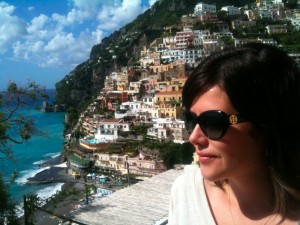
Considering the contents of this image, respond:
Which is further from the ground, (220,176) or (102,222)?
(220,176)

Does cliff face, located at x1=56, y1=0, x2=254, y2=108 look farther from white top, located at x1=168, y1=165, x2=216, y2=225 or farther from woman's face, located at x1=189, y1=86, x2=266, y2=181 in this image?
woman's face, located at x1=189, y1=86, x2=266, y2=181

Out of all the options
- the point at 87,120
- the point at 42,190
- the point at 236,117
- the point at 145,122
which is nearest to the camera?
the point at 236,117

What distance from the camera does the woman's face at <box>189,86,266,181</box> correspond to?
2.15 feet

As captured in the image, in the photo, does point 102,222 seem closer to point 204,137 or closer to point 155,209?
point 155,209

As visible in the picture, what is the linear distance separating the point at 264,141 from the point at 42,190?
1794 cm

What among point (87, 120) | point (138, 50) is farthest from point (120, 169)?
point (138, 50)

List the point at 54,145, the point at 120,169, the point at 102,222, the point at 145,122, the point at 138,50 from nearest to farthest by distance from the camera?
the point at 102,222, the point at 120,169, the point at 145,122, the point at 54,145, the point at 138,50

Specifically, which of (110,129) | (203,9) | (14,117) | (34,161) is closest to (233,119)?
(14,117)

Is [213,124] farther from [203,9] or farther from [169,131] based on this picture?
[203,9]

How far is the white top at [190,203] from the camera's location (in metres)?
0.76

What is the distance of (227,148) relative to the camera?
662 mm

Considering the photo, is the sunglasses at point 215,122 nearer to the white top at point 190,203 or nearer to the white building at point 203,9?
the white top at point 190,203

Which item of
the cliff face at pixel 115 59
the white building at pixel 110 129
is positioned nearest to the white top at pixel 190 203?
the white building at pixel 110 129

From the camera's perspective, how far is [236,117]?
64cm
